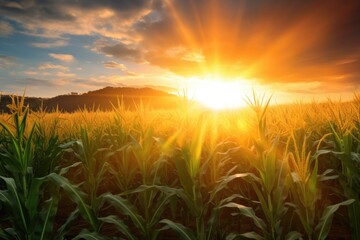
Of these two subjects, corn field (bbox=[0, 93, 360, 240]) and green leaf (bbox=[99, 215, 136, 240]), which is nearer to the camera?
corn field (bbox=[0, 93, 360, 240])

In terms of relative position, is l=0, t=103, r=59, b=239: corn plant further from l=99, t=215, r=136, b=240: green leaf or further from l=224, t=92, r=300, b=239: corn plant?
l=224, t=92, r=300, b=239: corn plant

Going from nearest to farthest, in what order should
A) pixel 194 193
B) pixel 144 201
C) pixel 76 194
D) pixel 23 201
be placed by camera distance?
pixel 23 201 < pixel 76 194 < pixel 194 193 < pixel 144 201

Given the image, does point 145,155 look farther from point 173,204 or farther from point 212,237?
point 212,237

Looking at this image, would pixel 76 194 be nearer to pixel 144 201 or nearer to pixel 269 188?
pixel 144 201

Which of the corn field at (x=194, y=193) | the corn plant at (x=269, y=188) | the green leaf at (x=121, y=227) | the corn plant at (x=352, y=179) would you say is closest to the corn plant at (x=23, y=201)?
the corn field at (x=194, y=193)

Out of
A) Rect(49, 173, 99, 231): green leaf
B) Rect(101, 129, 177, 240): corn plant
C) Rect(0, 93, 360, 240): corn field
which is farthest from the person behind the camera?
Rect(101, 129, 177, 240): corn plant

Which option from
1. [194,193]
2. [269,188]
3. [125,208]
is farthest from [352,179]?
[125,208]

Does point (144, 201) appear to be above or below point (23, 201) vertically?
below

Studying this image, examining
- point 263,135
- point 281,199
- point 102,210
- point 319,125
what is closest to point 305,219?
point 281,199

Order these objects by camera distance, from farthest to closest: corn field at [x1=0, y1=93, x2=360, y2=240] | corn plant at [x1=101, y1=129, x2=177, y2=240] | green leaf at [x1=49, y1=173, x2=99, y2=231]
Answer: corn plant at [x1=101, y1=129, x2=177, y2=240] < green leaf at [x1=49, y1=173, x2=99, y2=231] < corn field at [x1=0, y1=93, x2=360, y2=240]

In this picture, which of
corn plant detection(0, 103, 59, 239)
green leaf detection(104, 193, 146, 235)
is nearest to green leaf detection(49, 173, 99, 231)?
corn plant detection(0, 103, 59, 239)

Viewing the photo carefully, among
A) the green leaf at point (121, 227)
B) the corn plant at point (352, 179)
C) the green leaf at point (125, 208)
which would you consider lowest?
the green leaf at point (121, 227)

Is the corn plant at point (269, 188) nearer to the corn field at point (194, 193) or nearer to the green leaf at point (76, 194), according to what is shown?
the corn field at point (194, 193)

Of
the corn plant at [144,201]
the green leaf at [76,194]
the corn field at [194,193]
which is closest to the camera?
the corn field at [194,193]
